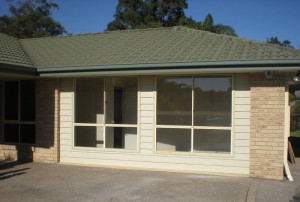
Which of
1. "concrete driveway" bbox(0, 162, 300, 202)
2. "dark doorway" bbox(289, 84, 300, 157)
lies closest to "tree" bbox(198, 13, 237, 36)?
"dark doorway" bbox(289, 84, 300, 157)

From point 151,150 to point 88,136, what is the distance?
2.28m

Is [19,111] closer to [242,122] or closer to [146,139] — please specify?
[146,139]

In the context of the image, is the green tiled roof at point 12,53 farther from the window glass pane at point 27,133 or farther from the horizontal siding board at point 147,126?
the horizontal siding board at point 147,126

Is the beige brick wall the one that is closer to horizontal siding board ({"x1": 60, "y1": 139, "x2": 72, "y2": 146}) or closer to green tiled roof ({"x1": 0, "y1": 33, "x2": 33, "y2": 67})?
horizontal siding board ({"x1": 60, "y1": 139, "x2": 72, "y2": 146})

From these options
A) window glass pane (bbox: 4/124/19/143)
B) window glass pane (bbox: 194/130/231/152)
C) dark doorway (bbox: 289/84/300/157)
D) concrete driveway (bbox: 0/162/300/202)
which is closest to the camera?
concrete driveway (bbox: 0/162/300/202)

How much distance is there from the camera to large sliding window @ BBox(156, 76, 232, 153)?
33.5 ft

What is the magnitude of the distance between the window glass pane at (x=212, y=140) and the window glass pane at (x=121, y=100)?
2009mm

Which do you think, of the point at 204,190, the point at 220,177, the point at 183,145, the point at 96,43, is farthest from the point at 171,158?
the point at 96,43

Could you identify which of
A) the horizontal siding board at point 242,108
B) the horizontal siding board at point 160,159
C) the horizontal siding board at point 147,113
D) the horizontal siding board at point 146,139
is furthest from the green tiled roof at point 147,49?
the horizontal siding board at point 160,159

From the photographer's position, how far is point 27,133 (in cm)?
1243

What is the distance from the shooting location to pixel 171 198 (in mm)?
7668

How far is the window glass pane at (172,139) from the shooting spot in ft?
34.7

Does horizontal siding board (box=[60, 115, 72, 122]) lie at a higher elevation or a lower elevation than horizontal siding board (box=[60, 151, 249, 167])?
higher

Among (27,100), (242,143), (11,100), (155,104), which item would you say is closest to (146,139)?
(155,104)
